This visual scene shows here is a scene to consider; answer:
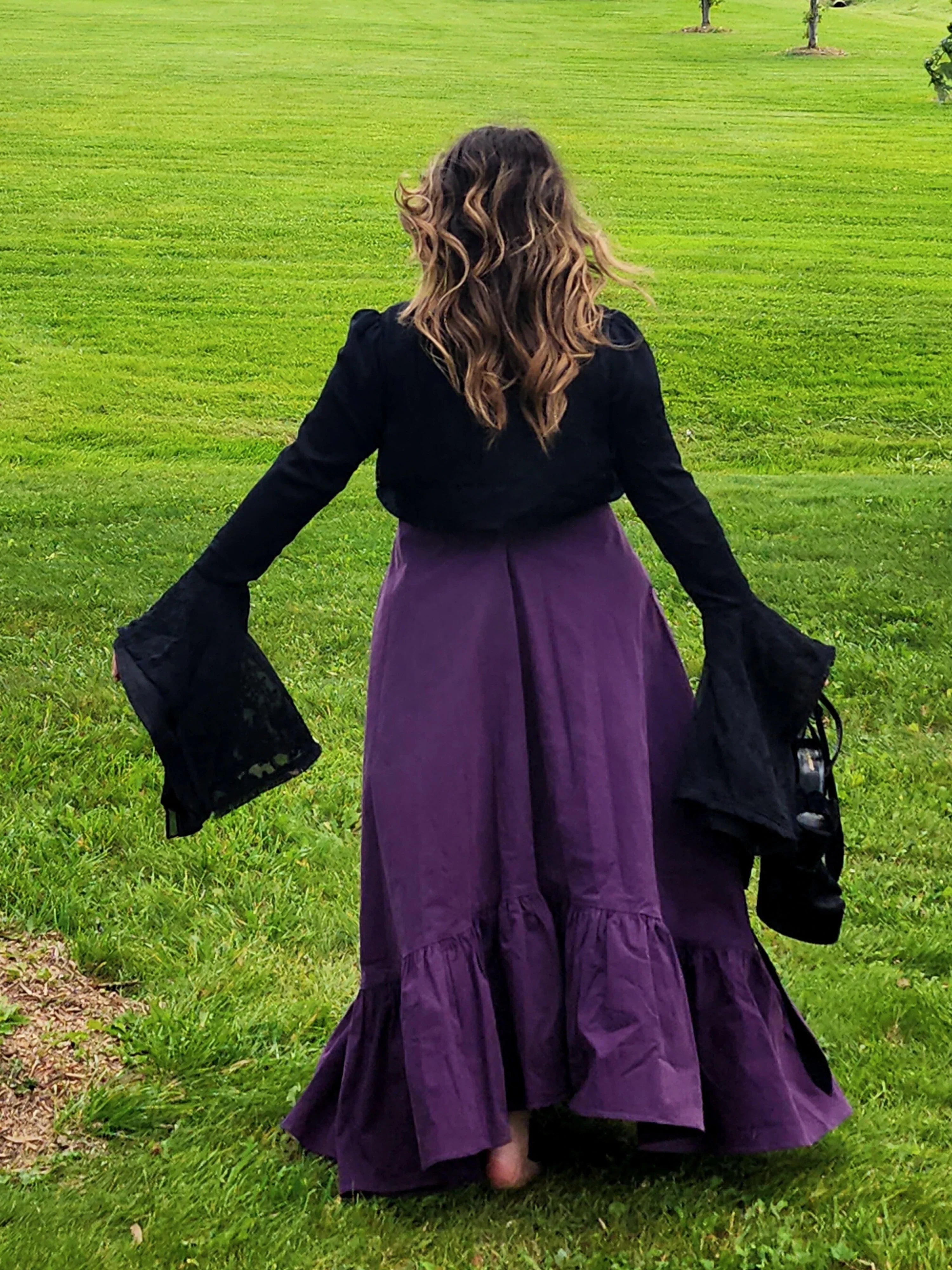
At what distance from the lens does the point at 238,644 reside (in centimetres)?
341

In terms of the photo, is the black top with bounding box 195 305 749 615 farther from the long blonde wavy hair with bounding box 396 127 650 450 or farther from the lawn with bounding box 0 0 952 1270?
the lawn with bounding box 0 0 952 1270

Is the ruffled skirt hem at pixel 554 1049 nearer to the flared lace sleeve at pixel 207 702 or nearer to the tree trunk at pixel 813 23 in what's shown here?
the flared lace sleeve at pixel 207 702

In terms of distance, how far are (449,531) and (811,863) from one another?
1131mm

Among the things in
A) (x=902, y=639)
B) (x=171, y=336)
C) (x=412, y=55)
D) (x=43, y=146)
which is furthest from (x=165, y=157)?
(x=902, y=639)

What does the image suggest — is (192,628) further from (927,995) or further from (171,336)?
(171,336)

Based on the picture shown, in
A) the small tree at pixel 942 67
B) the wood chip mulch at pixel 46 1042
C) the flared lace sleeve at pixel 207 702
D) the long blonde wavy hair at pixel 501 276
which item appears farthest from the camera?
the small tree at pixel 942 67

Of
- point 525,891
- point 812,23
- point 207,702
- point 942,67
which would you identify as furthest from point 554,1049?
point 812,23

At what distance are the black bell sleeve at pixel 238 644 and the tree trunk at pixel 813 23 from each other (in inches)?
1759

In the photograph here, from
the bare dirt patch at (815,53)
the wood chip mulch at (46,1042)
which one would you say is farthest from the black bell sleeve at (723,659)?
the bare dirt patch at (815,53)

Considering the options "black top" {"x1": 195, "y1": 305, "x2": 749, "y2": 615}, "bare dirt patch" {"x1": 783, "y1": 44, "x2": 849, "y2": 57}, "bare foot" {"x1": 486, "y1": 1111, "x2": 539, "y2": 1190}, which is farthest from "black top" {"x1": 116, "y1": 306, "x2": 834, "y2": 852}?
"bare dirt patch" {"x1": 783, "y1": 44, "x2": 849, "y2": 57}

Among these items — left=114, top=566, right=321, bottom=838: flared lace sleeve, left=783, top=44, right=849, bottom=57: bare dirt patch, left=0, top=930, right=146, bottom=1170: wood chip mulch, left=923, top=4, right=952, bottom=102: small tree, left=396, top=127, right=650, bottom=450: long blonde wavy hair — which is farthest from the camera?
left=783, top=44, right=849, bottom=57: bare dirt patch

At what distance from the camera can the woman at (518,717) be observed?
124 inches

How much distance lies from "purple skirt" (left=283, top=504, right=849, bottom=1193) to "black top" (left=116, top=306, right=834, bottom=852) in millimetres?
137

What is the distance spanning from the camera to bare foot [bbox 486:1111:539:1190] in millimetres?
3443
